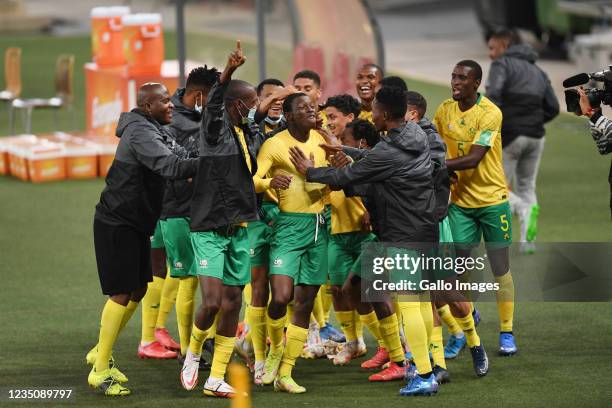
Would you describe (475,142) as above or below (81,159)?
above

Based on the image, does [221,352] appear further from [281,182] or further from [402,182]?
[402,182]

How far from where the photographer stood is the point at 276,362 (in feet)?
29.5

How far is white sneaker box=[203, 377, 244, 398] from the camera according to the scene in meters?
8.55

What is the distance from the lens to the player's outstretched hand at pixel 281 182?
28.4ft

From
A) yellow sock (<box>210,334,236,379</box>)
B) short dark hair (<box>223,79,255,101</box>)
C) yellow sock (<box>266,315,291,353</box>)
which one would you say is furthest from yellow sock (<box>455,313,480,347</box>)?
short dark hair (<box>223,79,255,101</box>)

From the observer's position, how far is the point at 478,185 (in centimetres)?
973

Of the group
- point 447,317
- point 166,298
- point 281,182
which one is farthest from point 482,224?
point 166,298

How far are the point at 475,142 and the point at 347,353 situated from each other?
1.88m

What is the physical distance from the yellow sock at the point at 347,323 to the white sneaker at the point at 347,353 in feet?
0.14

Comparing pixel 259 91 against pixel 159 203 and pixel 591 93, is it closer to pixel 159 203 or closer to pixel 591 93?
pixel 159 203

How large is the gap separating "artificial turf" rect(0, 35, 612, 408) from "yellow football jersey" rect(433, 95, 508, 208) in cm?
121

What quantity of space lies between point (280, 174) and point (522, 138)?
209 inches

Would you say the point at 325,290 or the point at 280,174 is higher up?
the point at 280,174

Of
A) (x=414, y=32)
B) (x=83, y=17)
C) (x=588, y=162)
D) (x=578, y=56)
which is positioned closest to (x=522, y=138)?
(x=588, y=162)
